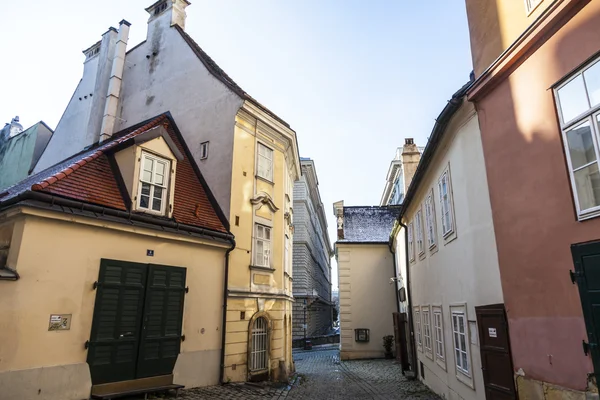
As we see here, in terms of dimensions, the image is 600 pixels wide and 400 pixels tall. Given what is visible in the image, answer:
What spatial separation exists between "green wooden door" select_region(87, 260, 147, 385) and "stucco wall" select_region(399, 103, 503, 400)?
765cm

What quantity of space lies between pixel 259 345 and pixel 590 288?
36.3 feet

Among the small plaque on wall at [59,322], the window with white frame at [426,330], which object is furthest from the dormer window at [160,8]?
the window with white frame at [426,330]

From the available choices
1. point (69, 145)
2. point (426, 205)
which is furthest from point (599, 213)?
point (69, 145)

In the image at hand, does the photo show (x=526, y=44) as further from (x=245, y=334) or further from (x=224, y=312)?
(x=245, y=334)

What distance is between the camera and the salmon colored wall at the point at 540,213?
17.1 feet

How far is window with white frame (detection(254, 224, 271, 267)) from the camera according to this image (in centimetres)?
1452

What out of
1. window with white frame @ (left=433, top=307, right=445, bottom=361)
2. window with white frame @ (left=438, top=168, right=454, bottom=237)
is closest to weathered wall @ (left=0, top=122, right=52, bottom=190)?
window with white frame @ (left=438, top=168, right=454, bottom=237)

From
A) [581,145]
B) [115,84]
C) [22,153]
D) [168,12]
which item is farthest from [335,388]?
[22,153]

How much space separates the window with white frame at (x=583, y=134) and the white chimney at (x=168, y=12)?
16317 millimetres

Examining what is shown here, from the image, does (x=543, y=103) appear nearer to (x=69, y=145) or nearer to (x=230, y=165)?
(x=230, y=165)

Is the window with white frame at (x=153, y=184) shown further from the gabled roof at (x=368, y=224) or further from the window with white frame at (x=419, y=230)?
the gabled roof at (x=368, y=224)

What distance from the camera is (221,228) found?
13.2m

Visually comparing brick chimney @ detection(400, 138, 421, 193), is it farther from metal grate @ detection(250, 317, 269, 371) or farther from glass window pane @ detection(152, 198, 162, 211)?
glass window pane @ detection(152, 198, 162, 211)

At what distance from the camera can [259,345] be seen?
13984 millimetres
